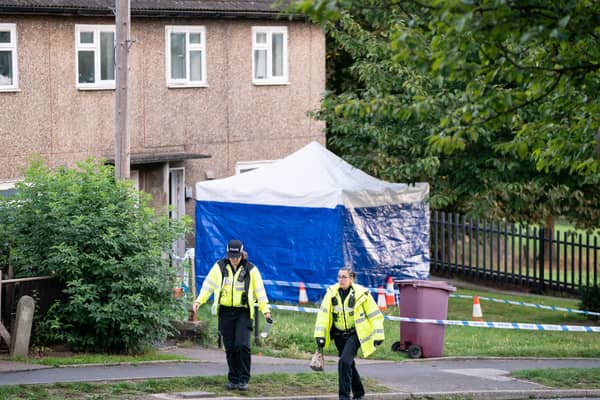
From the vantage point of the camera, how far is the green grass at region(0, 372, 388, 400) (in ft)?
36.3

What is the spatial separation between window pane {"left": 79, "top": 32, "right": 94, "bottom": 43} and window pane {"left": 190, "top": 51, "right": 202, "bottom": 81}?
275 cm

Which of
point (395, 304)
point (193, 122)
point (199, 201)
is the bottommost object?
point (395, 304)

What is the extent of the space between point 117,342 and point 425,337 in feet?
13.7

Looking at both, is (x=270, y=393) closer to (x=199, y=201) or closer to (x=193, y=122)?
(x=199, y=201)

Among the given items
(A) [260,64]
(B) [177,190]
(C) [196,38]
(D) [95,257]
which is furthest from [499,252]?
(D) [95,257]

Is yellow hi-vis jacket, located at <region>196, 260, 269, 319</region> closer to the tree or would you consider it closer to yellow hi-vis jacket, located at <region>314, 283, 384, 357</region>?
yellow hi-vis jacket, located at <region>314, 283, 384, 357</region>

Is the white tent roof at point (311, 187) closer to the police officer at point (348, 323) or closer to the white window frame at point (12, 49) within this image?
the white window frame at point (12, 49)

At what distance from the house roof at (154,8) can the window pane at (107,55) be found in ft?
1.69

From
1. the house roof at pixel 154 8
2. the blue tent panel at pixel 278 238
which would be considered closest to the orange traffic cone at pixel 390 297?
the blue tent panel at pixel 278 238

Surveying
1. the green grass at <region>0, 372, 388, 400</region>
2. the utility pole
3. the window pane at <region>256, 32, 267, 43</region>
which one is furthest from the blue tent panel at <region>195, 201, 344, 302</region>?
the green grass at <region>0, 372, 388, 400</region>

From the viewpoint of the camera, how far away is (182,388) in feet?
38.8

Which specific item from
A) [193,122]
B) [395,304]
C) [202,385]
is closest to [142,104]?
[193,122]

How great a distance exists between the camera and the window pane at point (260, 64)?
1041 inches

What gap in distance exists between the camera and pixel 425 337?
1548cm
